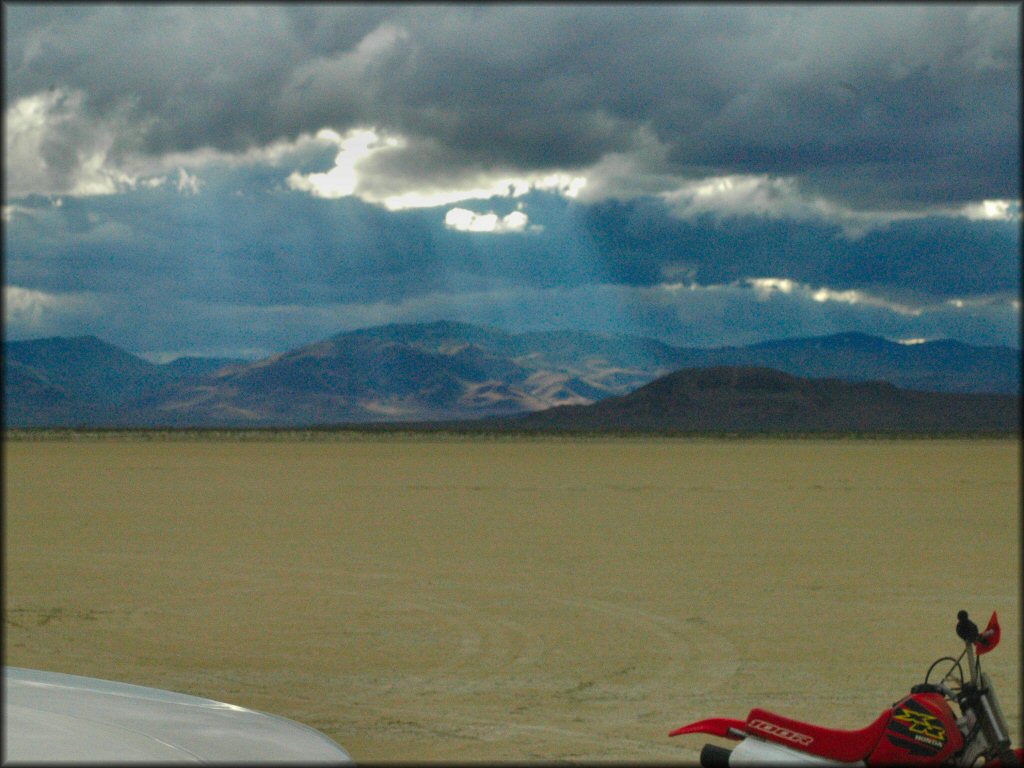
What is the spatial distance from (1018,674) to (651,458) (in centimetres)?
4204

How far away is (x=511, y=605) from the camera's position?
12.3m

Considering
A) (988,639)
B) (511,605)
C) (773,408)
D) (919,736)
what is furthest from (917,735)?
(773,408)

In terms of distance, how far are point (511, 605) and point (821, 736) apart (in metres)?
8.09

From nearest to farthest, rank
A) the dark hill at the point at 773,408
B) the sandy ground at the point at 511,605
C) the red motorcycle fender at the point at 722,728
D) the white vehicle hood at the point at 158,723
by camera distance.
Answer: the white vehicle hood at the point at 158,723
the red motorcycle fender at the point at 722,728
the sandy ground at the point at 511,605
the dark hill at the point at 773,408

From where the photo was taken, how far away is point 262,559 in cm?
1628

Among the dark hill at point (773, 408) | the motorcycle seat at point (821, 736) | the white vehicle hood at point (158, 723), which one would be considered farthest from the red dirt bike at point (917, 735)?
the dark hill at point (773, 408)

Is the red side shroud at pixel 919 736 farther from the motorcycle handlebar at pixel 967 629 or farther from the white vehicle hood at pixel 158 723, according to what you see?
the white vehicle hood at pixel 158 723

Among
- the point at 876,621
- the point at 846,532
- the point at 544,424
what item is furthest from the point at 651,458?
the point at 544,424

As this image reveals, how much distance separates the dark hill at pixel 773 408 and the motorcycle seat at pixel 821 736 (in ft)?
451

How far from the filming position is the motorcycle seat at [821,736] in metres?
4.29

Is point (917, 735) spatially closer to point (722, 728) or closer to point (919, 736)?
point (919, 736)

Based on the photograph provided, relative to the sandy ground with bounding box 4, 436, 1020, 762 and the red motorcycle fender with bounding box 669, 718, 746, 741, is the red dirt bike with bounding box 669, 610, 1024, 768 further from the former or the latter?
the sandy ground with bounding box 4, 436, 1020, 762

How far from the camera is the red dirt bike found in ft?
14.0

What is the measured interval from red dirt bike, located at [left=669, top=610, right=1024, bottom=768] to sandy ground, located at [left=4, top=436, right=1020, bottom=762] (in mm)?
2446
